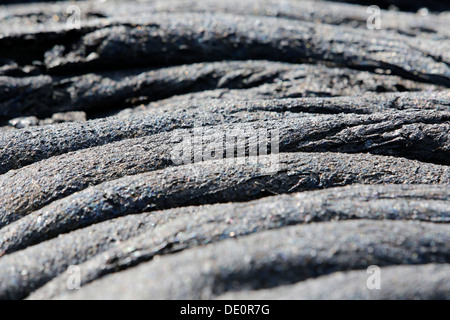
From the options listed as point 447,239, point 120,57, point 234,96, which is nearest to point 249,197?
point 447,239

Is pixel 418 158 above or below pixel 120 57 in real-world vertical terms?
below

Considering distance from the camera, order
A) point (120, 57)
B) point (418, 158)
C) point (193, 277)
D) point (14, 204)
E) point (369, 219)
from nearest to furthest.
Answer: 1. point (193, 277)
2. point (369, 219)
3. point (14, 204)
4. point (418, 158)
5. point (120, 57)

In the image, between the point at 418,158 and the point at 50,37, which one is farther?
the point at 50,37

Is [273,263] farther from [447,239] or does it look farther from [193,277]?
[447,239]

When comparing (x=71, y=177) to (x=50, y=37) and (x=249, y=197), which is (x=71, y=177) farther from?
(x=50, y=37)

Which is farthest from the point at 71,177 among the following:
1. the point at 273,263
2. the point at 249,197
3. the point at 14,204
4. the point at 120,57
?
the point at 120,57

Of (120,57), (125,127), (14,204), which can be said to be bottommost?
(14,204)

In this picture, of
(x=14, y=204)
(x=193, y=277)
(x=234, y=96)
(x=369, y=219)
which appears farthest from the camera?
(x=234, y=96)
